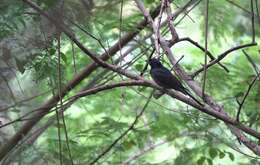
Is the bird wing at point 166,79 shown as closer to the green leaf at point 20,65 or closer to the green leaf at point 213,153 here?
the green leaf at point 213,153

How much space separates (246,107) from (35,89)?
1742mm

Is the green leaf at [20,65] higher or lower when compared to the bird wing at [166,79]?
higher

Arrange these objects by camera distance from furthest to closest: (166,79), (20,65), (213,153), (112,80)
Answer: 1. (112,80)
2. (213,153)
3. (166,79)
4. (20,65)

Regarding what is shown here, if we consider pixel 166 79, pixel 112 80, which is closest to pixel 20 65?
pixel 166 79

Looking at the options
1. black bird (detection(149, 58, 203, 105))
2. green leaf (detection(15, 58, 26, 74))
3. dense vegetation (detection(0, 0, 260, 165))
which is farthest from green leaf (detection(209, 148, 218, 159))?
green leaf (detection(15, 58, 26, 74))

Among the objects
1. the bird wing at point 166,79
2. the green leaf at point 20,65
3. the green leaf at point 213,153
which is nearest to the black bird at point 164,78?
the bird wing at point 166,79

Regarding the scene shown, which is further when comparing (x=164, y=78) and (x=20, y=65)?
(x=164, y=78)

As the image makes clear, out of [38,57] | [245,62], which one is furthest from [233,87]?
[38,57]

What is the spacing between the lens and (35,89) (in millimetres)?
4441

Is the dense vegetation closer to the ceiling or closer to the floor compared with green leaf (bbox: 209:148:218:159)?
closer to the ceiling

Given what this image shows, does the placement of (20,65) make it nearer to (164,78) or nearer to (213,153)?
(164,78)

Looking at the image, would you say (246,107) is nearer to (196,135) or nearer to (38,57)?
(196,135)

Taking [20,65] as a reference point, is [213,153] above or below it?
below

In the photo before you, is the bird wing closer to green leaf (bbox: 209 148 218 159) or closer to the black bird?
the black bird
